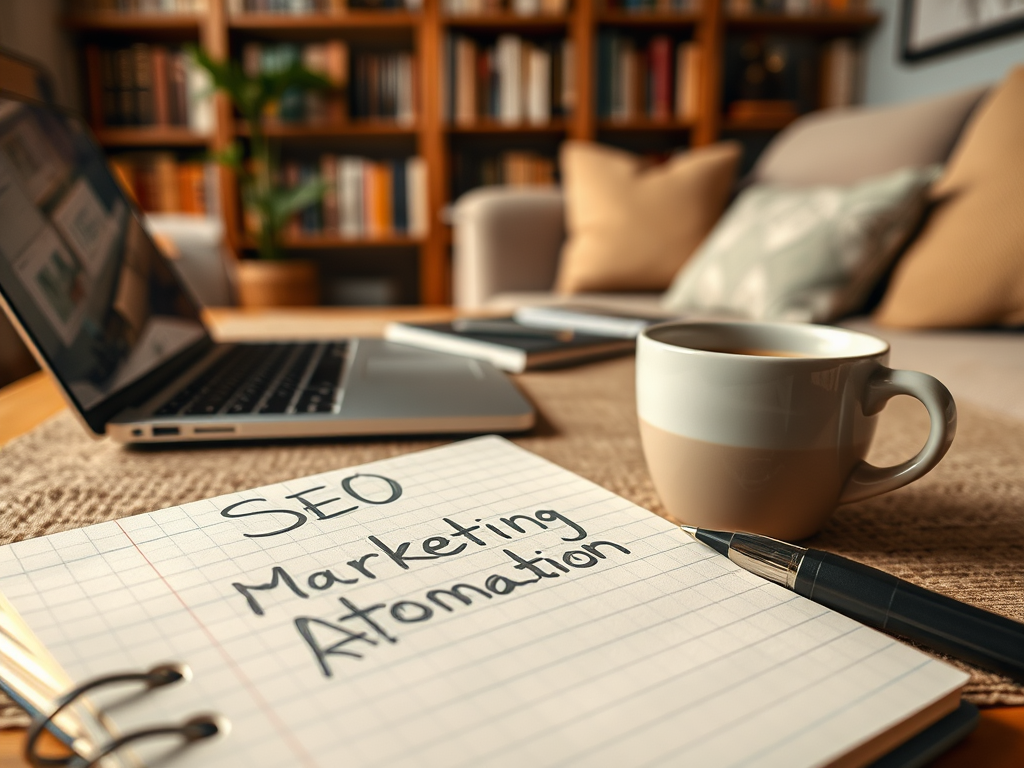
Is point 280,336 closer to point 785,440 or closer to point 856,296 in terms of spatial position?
point 785,440

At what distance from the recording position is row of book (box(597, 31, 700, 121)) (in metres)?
2.63

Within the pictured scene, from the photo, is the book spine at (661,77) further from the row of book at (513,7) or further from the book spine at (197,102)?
the book spine at (197,102)

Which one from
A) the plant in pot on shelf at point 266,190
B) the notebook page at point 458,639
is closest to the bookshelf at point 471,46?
the plant in pot on shelf at point 266,190

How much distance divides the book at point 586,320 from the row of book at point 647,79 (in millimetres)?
2028

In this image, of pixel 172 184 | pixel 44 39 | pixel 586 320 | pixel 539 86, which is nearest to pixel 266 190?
pixel 172 184

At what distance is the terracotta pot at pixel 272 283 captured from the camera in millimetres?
2475

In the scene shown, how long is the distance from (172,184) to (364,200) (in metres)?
0.69

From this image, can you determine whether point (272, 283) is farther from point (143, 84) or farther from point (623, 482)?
point (623, 482)

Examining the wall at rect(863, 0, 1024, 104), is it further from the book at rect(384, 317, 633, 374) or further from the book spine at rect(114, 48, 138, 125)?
the book spine at rect(114, 48, 138, 125)

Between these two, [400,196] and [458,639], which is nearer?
[458,639]

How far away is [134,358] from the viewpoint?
0.53 metres

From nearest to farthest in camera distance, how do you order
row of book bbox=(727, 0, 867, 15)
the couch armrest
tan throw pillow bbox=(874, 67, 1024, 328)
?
tan throw pillow bbox=(874, 67, 1024, 328) → the couch armrest → row of book bbox=(727, 0, 867, 15)

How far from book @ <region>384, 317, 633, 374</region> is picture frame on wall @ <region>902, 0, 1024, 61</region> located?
1.80 m

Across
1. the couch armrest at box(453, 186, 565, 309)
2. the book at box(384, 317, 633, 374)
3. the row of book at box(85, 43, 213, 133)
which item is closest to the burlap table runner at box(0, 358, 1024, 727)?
the book at box(384, 317, 633, 374)
